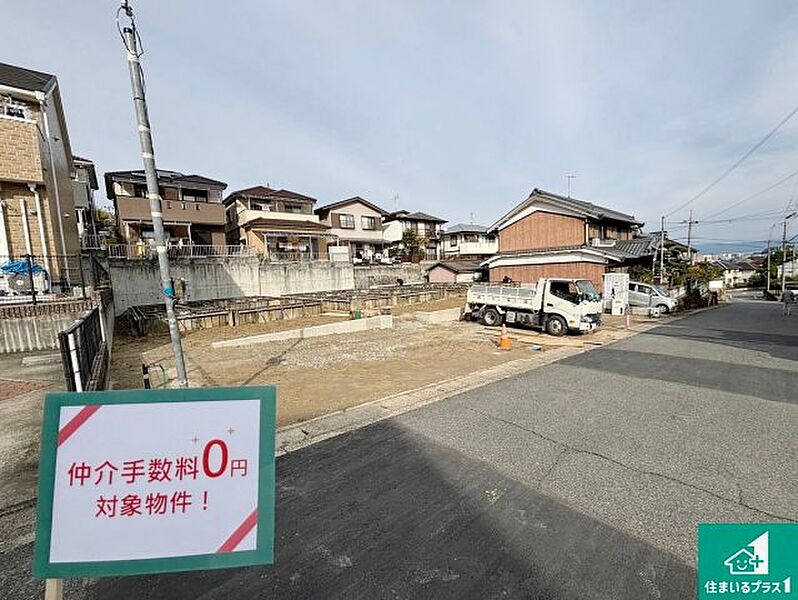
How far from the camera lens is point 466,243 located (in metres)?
47.2

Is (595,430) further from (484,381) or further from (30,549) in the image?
(30,549)

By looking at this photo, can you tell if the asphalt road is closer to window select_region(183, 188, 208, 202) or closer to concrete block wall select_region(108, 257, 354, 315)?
concrete block wall select_region(108, 257, 354, 315)

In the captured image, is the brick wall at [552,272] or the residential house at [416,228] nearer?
the brick wall at [552,272]

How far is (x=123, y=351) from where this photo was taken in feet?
37.3

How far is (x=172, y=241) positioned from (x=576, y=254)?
28124 millimetres

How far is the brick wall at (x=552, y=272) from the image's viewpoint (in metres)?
22.1

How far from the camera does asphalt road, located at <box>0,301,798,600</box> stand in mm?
2510

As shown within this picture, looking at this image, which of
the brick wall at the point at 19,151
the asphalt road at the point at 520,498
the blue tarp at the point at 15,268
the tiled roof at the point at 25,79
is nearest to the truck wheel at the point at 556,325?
the asphalt road at the point at 520,498

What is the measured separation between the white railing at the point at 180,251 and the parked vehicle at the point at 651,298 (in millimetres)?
24170

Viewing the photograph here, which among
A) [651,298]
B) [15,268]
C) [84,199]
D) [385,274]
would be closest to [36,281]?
[15,268]

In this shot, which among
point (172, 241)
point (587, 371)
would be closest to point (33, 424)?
point (587, 371)

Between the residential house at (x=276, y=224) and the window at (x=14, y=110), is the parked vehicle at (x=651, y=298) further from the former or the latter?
the window at (x=14, y=110)

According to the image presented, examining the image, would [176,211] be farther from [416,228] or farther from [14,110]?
[416,228]

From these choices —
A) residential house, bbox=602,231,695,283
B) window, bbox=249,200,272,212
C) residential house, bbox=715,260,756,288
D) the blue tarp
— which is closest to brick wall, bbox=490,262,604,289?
residential house, bbox=602,231,695,283
